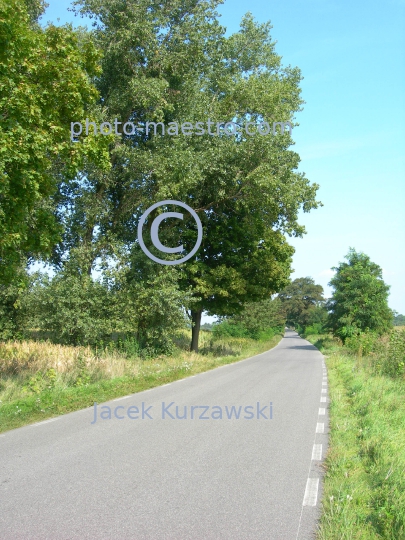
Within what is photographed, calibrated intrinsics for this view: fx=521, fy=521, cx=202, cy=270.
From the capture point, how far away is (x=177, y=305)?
24.1m

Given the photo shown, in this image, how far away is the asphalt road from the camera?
15.3ft

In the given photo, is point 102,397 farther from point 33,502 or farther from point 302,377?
point 302,377

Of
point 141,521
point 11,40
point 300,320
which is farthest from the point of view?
point 300,320

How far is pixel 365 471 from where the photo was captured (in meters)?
6.37

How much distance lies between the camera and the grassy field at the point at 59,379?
1030 centimetres

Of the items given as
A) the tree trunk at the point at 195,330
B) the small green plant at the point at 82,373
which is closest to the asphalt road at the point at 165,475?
the small green plant at the point at 82,373

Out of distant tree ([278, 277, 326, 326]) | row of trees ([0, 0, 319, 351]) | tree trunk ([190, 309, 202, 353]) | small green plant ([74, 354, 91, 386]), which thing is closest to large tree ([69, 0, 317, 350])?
row of trees ([0, 0, 319, 351])

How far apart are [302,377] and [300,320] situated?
10810 centimetres

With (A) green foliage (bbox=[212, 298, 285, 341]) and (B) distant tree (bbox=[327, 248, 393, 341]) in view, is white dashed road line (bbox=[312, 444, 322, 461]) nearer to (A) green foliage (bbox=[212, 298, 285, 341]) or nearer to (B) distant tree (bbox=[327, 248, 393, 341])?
(B) distant tree (bbox=[327, 248, 393, 341])

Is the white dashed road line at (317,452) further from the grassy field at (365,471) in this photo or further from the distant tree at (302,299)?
the distant tree at (302,299)

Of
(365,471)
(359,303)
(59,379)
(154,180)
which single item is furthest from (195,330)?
(365,471)

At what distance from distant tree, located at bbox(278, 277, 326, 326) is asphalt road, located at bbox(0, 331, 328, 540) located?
114 m

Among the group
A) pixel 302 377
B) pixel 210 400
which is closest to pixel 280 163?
pixel 302 377
